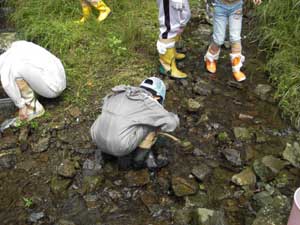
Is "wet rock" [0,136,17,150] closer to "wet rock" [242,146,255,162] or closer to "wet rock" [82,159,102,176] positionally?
"wet rock" [82,159,102,176]

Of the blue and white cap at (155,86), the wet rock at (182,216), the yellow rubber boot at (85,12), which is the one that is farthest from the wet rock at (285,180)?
the yellow rubber boot at (85,12)

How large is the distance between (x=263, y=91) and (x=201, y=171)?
1.34 metres

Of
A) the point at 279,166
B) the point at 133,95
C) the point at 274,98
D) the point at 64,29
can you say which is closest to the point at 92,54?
the point at 64,29

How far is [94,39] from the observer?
4.94 metres

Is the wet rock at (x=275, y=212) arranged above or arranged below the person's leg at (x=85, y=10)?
below

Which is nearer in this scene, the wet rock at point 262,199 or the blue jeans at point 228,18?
the wet rock at point 262,199

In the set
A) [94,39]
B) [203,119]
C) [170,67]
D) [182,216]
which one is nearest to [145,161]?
[182,216]

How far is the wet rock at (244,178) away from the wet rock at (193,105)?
0.88 meters

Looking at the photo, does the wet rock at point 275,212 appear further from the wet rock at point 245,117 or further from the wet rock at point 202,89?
the wet rock at point 202,89

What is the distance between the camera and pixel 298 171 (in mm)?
3322

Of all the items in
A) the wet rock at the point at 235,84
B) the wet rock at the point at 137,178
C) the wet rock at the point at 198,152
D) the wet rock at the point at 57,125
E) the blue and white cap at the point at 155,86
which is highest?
the blue and white cap at the point at 155,86

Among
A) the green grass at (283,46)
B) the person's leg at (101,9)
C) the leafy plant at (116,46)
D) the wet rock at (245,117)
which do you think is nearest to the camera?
the wet rock at (245,117)

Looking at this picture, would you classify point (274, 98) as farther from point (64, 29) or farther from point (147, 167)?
point (64, 29)

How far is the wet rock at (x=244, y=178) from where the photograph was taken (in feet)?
10.5
